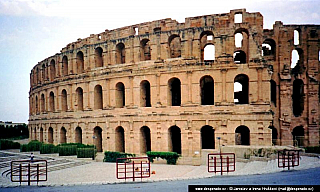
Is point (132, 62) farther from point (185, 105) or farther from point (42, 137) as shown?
point (42, 137)

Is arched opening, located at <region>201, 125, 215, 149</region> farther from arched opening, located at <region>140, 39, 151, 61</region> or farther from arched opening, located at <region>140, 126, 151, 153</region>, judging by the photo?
arched opening, located at <region>140, 39, 151, 61</region>

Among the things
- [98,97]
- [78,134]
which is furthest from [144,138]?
[78,134]

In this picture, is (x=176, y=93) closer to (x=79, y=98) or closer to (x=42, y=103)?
(x=79, y=98)

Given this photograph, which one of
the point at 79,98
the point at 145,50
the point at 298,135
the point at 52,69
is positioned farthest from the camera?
the point at 52,69

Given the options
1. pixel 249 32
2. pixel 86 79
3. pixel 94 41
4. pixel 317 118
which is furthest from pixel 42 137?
pixel 317 118

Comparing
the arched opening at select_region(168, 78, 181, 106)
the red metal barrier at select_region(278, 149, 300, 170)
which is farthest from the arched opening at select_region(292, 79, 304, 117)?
the red metal barrier at select_region(278, 149, 300, 170)

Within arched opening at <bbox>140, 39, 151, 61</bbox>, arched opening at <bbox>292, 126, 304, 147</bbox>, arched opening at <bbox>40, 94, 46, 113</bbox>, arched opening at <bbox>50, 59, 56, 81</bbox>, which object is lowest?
arched opening at <bbox>292, 126, 304, 147</bbox>
